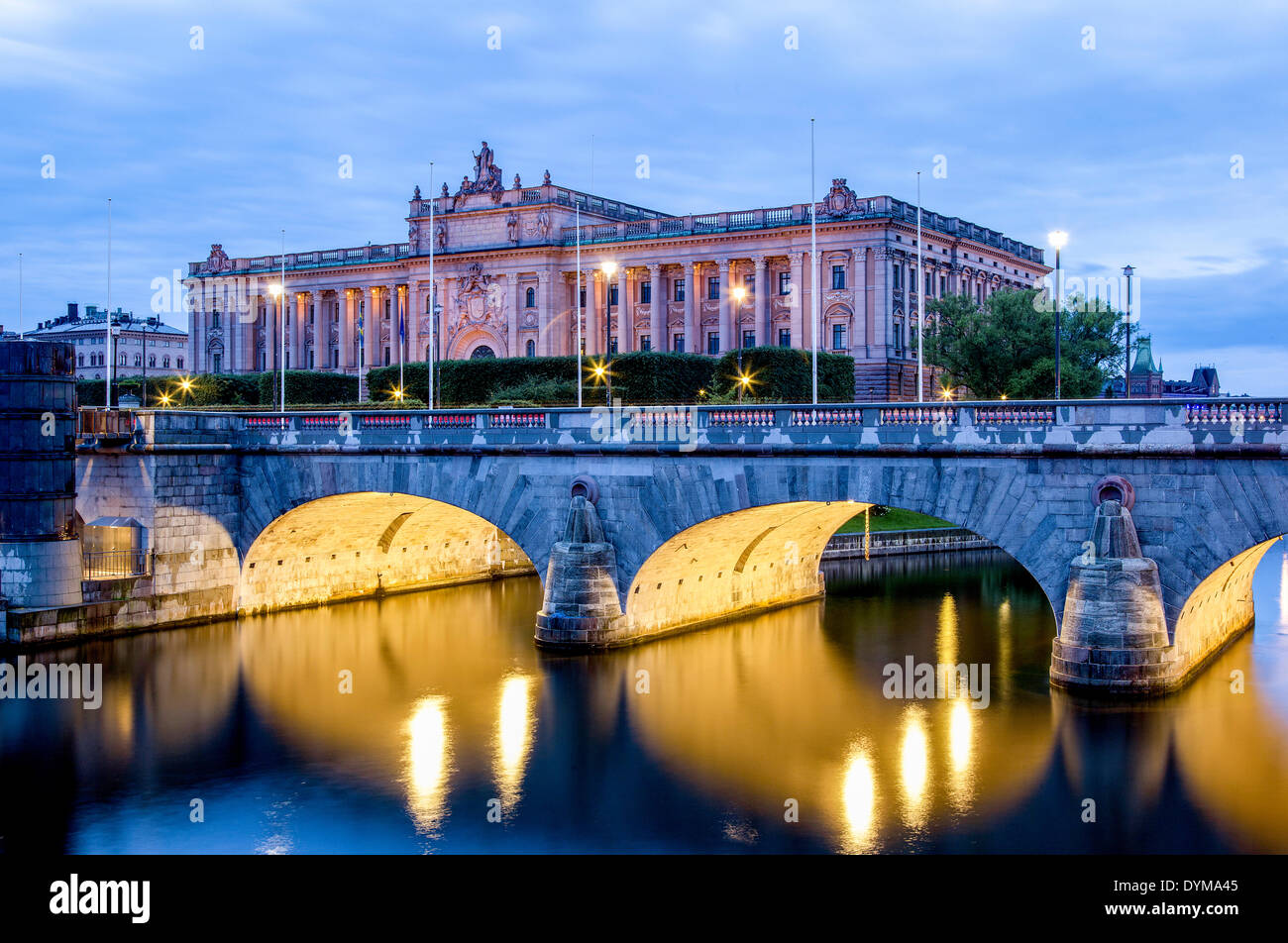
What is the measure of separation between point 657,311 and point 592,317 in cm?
606

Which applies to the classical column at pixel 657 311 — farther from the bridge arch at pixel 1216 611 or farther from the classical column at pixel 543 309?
the bridge arch at pixel 1216 611

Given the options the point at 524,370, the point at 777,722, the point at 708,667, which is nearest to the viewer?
the point at 777,722

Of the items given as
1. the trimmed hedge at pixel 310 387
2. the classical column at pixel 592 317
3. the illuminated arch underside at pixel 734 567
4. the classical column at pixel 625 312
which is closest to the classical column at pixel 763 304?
the classical column at pixel 625 312

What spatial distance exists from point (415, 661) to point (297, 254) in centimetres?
8750

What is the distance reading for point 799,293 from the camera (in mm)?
90750

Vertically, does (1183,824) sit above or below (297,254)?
below

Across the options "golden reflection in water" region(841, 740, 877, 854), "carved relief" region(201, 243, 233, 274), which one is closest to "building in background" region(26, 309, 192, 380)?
"carved relief" region(201, 243, 233, 274)

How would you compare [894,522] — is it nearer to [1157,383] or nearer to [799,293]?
[799,293]

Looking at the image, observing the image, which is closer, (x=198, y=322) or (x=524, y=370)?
(x=524, y=370)

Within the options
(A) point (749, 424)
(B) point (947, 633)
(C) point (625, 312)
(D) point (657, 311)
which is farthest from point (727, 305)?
(A) point (749, 424)
